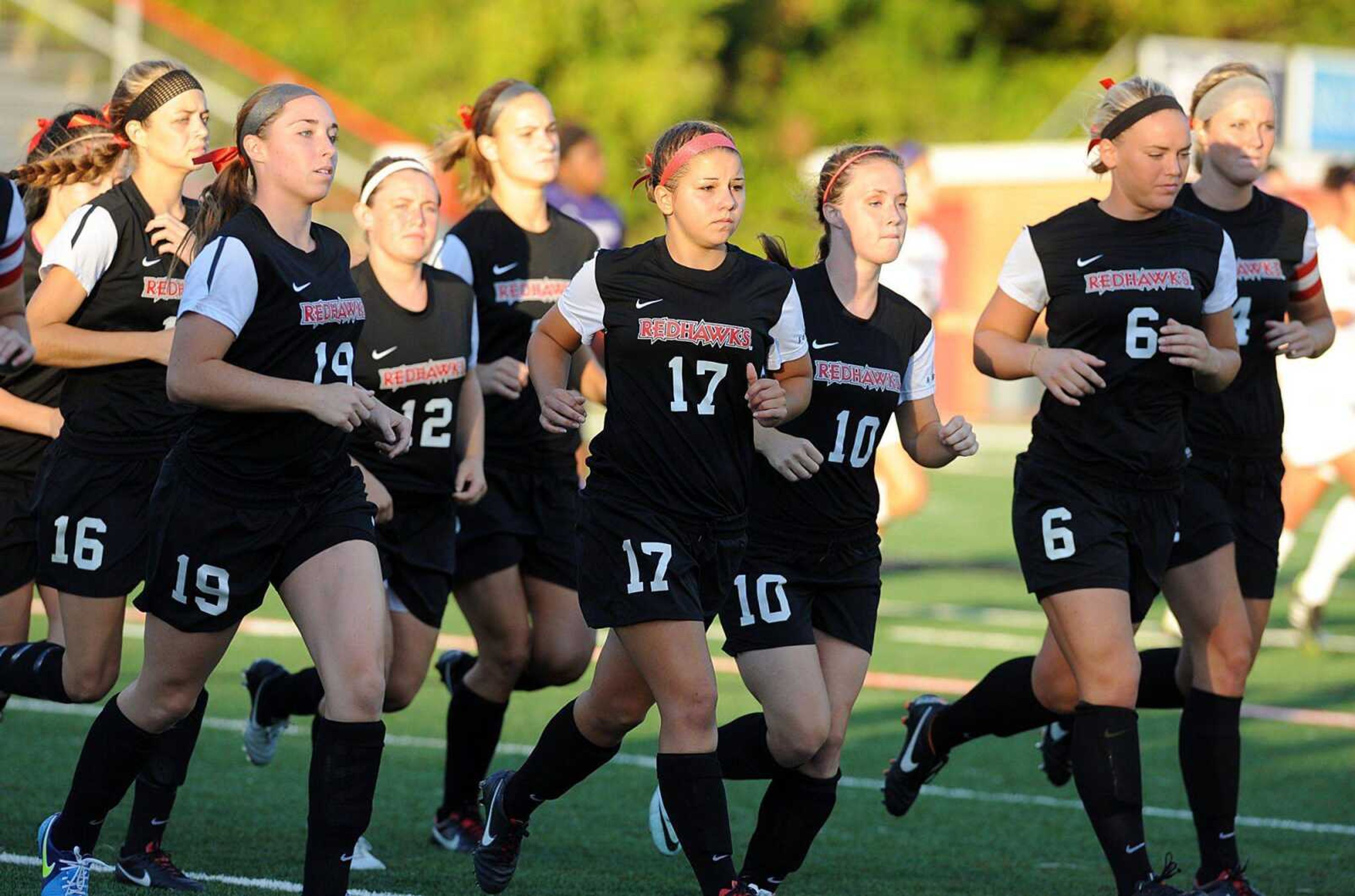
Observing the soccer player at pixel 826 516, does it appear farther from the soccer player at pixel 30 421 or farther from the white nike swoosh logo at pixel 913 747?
the soccer player at pixel 30 421

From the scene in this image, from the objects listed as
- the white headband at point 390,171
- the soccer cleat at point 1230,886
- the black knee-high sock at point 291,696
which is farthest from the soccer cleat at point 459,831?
the soccer cleat at point 1230,886

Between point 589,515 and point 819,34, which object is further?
point 819,34

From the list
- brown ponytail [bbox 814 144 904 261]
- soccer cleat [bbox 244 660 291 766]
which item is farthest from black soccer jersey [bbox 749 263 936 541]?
soccer cleat [bbox 244 660 291 766]

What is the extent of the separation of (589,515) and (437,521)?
130cm

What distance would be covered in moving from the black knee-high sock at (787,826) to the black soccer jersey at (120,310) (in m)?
2.08

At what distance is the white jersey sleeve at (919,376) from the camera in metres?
5.47

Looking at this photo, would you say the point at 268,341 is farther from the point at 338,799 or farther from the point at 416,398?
the point at 416,398

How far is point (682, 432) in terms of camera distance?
16.0ft

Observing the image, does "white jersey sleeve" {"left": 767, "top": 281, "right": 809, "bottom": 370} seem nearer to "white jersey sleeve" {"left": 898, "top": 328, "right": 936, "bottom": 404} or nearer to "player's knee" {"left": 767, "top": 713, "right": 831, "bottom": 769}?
"white jersey sleeve" {"left": 898, "top": 328, "right": 936, "bottom": 404}

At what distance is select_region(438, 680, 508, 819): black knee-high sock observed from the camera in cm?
623

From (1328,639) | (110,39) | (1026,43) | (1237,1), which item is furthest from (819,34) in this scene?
(1328,639)

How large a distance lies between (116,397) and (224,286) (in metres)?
1.20

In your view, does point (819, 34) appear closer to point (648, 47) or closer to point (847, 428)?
point (648, 47)

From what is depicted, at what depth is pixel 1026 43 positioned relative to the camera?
3722 centimetres
